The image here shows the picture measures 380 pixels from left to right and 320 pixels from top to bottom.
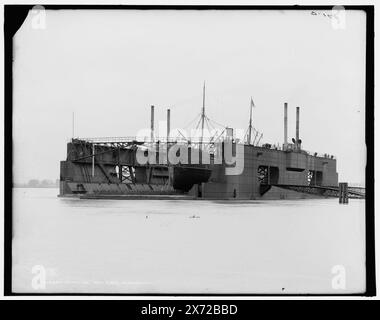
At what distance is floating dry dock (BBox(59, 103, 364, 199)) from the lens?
31438mm

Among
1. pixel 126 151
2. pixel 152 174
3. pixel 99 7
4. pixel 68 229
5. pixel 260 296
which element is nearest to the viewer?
pixel 260 296

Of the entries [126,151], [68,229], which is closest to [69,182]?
[126,151]

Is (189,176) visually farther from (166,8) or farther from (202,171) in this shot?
(166,8)

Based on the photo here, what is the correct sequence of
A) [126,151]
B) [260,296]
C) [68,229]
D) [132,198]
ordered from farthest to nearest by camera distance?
[126,151] < [132,198] < [68,229] < [260,296]

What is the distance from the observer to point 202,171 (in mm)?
32719

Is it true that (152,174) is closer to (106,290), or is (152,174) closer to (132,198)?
(132,198)

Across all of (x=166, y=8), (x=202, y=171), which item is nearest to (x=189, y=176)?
(x=202, y=171)

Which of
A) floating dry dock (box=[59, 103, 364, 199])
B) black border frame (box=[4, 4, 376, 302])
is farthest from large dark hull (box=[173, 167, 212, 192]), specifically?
black border frame (box=[4, 4, 376, 302])

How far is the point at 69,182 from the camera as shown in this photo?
111 ft

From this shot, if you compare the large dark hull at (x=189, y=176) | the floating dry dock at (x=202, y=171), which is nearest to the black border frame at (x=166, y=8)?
the floating dry dock at (x=202, y=171)

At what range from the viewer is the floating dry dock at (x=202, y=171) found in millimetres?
31438

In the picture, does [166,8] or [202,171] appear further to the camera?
[202,171]

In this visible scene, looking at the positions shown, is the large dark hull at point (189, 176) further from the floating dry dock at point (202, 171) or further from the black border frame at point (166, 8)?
the black border frame at point (166, 8)

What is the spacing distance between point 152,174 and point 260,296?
3646 cm
